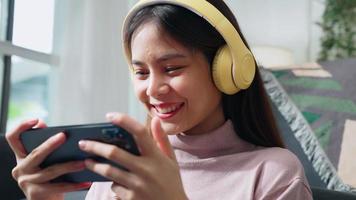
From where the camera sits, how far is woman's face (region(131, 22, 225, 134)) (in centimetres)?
71

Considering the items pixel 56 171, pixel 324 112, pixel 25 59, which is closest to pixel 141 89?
pixel 56 171

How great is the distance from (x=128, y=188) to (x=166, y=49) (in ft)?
0.94

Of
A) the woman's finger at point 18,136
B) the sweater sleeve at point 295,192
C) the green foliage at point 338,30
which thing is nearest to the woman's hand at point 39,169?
the woman's finger at point 18,136

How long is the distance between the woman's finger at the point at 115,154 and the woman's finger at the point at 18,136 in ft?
0.50

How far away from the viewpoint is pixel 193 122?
743 millimetres

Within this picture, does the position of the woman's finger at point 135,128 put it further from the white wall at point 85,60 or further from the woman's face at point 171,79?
the white wall at point 85,60

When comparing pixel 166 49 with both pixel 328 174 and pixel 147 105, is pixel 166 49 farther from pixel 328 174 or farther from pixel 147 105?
pixel 328 174

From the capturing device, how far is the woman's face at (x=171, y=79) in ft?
2.35

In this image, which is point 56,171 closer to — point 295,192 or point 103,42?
point 295,192

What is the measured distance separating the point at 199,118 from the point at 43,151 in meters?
0.30

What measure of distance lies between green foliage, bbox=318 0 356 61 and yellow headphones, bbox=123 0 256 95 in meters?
1.41

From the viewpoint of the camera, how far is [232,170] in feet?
2.41

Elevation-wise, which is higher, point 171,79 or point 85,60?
point 171,79

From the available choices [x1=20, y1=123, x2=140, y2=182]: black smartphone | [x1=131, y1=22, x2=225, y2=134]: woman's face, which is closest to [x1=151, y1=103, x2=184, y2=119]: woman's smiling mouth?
[x1=131, y1=22, x2=225, y2=134]: woman's face
